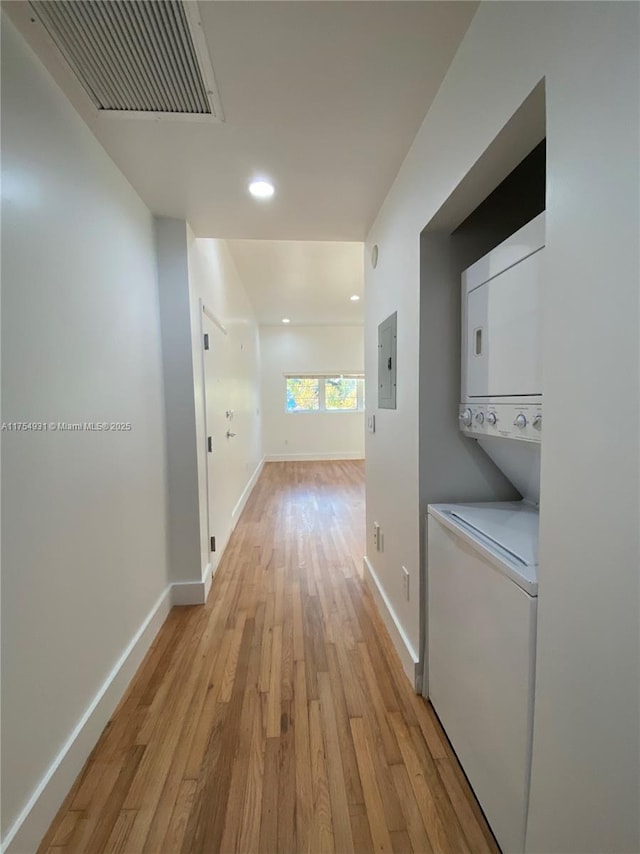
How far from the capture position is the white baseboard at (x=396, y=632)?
5.05 feet

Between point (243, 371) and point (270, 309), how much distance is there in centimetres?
175

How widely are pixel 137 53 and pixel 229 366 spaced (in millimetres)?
2618

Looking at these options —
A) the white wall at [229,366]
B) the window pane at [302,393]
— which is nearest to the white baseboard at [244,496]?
the white wall at [229,366]

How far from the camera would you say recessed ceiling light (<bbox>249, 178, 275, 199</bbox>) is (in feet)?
5.60

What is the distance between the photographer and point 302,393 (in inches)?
301

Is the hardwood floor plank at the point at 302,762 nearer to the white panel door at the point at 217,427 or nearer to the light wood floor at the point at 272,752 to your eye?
the light wood floor at the point at 272,752

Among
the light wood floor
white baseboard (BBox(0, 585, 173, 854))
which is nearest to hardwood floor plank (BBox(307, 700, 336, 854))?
the light wood floor

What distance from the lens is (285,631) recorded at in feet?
6.51

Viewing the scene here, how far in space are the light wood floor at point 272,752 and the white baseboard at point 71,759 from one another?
4cm

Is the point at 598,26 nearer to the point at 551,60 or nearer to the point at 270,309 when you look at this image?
the point at 551,60

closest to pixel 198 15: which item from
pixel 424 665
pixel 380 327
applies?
pixel 380 327

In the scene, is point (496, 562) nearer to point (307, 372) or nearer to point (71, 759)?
point (71, 759)

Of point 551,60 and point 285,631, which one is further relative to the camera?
point 285,631

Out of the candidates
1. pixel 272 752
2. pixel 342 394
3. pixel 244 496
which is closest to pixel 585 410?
pixel 272 752
